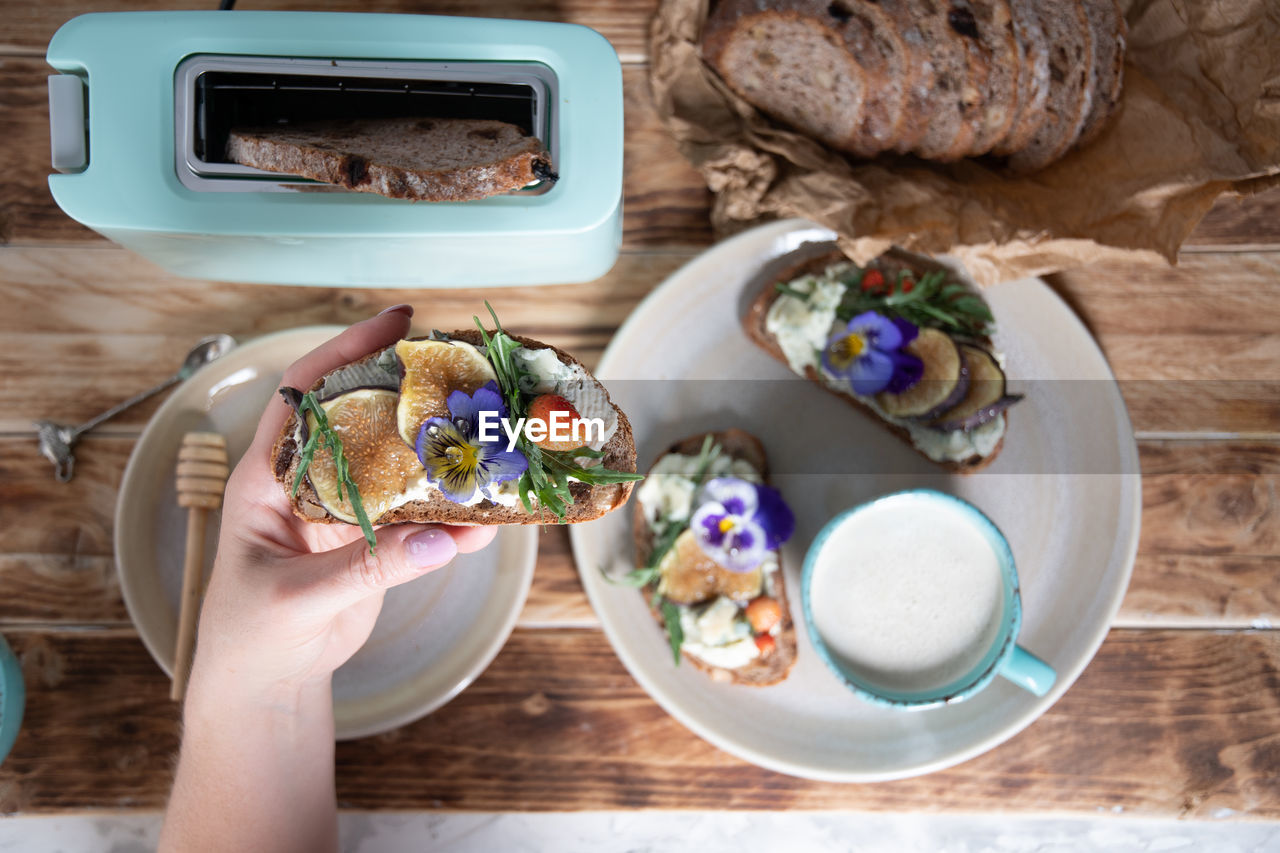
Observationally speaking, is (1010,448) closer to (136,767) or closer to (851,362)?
(851,362)

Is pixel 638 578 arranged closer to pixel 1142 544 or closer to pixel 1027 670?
pixel 1027 670

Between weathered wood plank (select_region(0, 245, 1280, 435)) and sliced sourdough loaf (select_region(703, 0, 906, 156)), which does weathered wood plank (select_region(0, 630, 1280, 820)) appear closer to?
weathered wood plank (select_region(0, 245, 1280, 435))

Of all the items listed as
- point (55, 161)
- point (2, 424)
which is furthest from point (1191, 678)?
point (2, 424)

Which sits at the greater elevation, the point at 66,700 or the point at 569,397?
the point at 569,397

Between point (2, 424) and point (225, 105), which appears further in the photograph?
point (2, 424)

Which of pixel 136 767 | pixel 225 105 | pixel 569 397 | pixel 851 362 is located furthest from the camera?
pixel 136 767

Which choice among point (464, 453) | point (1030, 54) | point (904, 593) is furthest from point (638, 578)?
point (1030, 54)
